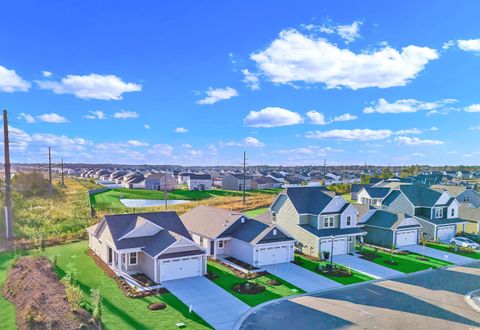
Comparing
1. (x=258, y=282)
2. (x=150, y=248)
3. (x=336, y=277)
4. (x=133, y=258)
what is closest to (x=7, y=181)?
(x=133, y=258)

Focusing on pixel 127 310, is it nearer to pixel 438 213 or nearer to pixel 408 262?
pixel 408 262

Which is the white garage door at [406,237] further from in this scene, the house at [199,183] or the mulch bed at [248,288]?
the house at [199,183]

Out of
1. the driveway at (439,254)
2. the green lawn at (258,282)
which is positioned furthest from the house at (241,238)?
the driveway at (439,254)

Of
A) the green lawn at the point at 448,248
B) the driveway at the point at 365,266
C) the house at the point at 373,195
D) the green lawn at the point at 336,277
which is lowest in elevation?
the green lawn at the point at 448,248

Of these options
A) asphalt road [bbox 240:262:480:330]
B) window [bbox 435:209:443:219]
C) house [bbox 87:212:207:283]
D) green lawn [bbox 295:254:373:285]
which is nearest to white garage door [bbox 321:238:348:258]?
green lawn [bbox 295:254:373:285]

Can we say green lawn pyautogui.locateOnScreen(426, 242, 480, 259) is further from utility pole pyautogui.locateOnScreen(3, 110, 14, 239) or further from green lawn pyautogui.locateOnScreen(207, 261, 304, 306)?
utility pole pyautogui.locateOnScreen(3, 110, 14, 239)

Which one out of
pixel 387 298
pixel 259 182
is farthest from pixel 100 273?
pixel 259 182
